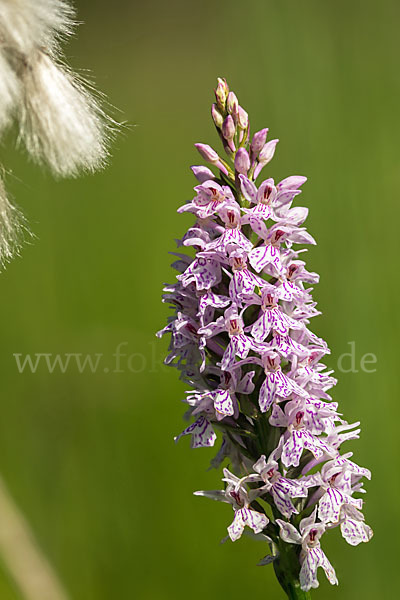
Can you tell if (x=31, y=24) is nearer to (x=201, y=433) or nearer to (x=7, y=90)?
(x=7, y=90)

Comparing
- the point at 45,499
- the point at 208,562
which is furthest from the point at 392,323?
the point at 45,499

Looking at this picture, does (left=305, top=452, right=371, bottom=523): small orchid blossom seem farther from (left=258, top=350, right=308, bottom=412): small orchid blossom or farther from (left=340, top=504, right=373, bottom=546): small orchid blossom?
(left=258, top=350, right=308, bottom=412): small orchid blossom

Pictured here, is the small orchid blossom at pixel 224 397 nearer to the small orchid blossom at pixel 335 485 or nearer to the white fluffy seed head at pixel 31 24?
the small orchid blossom at pixel 335 485

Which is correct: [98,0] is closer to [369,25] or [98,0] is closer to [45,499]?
[369,25]

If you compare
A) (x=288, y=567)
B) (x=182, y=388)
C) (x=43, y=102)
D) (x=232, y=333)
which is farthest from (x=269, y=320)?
(x=182, y=388)

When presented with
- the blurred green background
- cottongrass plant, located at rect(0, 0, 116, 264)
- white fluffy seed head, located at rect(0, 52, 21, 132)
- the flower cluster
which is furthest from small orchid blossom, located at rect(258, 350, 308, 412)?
the blurred green background
